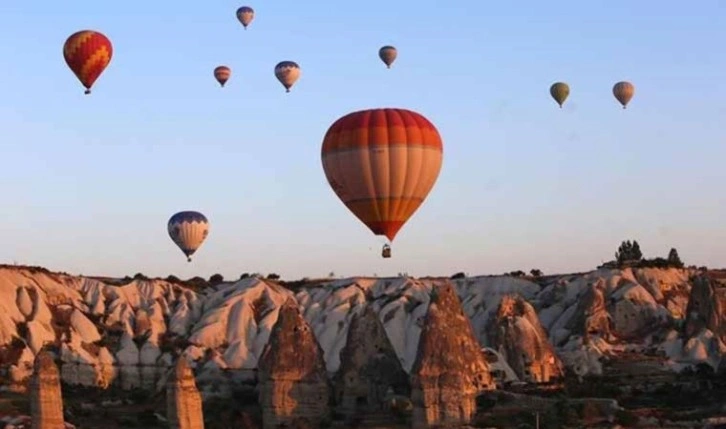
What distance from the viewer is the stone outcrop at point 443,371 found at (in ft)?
209

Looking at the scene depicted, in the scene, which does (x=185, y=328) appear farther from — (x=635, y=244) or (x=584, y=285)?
(x=635, y=244)

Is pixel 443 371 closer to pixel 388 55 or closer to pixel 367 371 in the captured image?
pixel 367 371

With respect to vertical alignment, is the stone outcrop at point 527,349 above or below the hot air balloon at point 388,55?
below

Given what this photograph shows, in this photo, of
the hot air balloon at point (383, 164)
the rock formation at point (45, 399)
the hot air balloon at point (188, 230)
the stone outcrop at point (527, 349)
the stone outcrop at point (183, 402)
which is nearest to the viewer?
the rock formation at point (45, 399)

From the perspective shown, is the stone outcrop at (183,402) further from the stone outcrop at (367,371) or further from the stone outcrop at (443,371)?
the stone outcrop at (367,371)

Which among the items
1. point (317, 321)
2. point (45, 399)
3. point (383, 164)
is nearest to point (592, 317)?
point (317, 321)

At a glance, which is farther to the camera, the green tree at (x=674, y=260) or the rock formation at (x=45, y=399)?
the green tree at (x=674, y=260)

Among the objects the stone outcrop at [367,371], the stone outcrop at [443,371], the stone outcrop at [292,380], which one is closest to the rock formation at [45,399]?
the stone outcrop at [292,380]

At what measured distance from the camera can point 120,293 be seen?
100062mm

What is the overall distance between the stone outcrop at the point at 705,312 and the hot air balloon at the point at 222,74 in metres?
34.1

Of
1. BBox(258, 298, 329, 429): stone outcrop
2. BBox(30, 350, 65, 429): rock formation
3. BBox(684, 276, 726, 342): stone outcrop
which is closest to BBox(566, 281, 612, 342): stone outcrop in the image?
Result: BBox(684, 276, 726, 342): stone outcrop

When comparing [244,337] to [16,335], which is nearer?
[16,335]

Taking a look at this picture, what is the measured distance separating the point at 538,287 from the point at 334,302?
1600 centimetres

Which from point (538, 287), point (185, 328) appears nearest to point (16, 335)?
point (185, 328)
